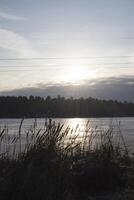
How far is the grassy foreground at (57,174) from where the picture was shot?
6.16m

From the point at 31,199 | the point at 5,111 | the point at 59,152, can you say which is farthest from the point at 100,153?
the point at 5,111

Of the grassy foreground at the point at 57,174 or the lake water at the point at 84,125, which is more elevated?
the lake water at the point at 84,125

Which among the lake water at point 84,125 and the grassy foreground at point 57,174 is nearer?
the grassy foreground at point 57,174

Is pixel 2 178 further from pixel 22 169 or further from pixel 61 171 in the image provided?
pixel 61 171

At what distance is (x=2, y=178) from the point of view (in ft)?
21.0

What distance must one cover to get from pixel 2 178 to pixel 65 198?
3.35 feet

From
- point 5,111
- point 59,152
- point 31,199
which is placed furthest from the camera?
point 5,111

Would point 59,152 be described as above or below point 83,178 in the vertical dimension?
above

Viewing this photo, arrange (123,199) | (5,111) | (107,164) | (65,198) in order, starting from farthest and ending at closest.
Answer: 1. (5,111)
2. (107,164)
3. (123,199)
4. (65,198)

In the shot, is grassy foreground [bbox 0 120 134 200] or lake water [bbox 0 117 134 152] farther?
lake water [bbox 0 117 134 152]

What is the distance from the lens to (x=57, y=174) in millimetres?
6773

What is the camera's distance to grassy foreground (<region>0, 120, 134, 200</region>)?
616cm

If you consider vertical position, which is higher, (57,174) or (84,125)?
(84,125)

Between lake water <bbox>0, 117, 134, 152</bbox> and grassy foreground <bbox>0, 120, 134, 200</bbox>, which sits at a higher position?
lake water <bbox>0, 117, 134, 152</bbox>
